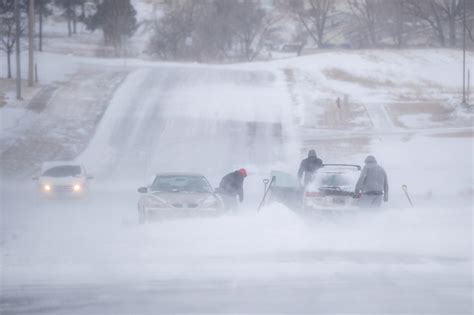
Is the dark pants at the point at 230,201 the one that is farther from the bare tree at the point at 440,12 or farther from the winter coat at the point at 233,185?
the bare tree at the point at 440,12

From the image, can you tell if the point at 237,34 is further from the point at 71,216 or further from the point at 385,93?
the point at 71,216

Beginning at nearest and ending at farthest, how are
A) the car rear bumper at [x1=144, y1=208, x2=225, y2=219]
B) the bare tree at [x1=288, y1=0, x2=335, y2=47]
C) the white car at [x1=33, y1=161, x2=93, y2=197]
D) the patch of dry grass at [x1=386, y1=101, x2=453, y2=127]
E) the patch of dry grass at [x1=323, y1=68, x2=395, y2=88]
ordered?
1. the car rear bumper at [x1=144, y1=208, x2=225, y2=219]
2. the white car at [x1=33, y1=161, x2=93, y2=197]
3. the patch of dry grass at [x1=386, y1=101, x2=453, y2=127]
4. the patch of dry grass at [x1=323, y1=68, x2=395, y2=88]
5. the bare tree at [x1=288, y1=0, x2=335, y2=47]

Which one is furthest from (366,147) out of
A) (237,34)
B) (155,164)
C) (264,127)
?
(237,34)

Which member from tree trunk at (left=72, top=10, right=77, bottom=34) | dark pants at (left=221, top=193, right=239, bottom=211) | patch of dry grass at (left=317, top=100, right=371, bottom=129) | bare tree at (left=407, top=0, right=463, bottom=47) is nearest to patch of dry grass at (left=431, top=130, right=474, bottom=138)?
patch of dry grass at (left=317, top=100, right=371, bottom=129)

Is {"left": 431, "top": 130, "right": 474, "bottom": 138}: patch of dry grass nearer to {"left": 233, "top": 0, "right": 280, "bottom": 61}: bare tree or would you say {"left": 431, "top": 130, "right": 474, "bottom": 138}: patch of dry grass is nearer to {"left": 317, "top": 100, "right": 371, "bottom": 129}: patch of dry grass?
{"left": 317, "top": 100, "right": 371, "bottom": 129}: patch of dry grass

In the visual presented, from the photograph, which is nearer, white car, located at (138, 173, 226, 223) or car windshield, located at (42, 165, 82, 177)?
white car, located at (138, 173, 226, 223)

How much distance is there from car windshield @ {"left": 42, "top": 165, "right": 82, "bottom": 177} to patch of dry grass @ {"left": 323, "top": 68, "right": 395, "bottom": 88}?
2880 cm

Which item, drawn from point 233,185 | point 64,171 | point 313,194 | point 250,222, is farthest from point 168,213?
point 64,171

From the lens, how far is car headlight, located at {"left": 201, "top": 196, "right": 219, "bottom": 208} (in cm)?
1496

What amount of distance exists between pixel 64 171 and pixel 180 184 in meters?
8.41

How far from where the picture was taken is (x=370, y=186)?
14602 millimetres

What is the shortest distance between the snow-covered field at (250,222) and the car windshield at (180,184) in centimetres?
99

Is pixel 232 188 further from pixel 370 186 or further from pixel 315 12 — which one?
pixel 315 12

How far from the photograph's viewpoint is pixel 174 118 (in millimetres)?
37750
